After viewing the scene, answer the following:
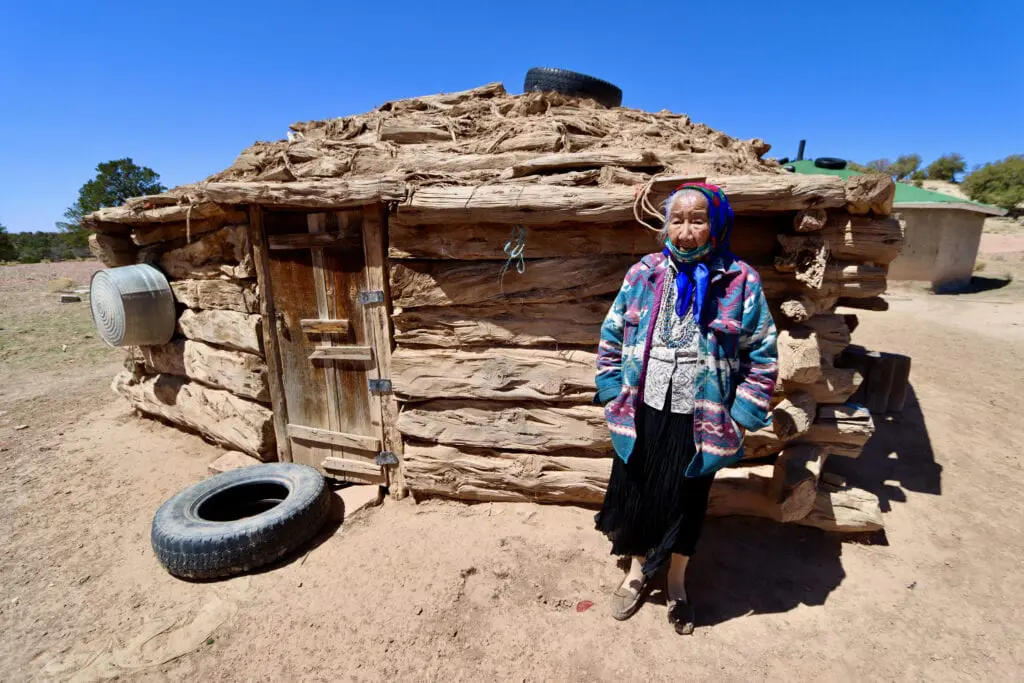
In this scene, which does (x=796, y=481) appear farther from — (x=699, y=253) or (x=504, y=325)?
(x=504, y=325)

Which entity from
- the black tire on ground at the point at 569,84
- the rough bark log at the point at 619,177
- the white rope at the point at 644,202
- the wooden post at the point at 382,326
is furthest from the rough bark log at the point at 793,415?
the black tire on ground at the point at 569,84

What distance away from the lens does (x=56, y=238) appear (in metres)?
36.2

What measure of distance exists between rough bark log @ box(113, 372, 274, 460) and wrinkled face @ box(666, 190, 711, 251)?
366 cm

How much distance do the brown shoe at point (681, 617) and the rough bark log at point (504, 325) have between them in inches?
62.6

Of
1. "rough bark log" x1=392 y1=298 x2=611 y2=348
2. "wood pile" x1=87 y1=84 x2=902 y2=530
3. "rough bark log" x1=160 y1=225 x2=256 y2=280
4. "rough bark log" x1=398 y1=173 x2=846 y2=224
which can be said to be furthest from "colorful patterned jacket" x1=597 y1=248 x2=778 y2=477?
"rough bark log" x1=160 y1=225 x2=256 y2=280

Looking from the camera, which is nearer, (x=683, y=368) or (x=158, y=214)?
(x=683, y=368)

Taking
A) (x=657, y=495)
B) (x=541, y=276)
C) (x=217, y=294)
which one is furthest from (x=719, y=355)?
(x=217, y=294)

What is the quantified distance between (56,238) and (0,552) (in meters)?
45.9

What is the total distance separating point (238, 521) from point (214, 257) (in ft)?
7.91

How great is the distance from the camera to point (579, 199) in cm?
286

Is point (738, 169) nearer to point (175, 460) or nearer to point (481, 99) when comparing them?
→ point (481, 99)

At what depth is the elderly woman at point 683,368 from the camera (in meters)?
2.10

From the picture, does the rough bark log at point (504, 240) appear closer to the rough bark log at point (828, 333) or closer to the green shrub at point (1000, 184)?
the rough bark log at point (828, 333)

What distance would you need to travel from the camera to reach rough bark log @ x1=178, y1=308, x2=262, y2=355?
3.97 metres
